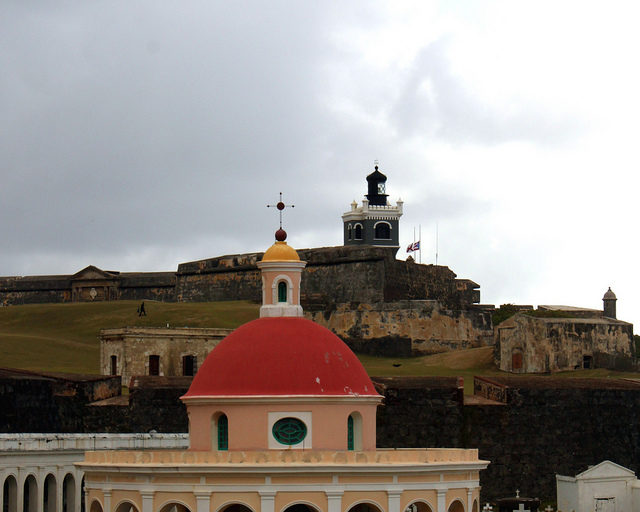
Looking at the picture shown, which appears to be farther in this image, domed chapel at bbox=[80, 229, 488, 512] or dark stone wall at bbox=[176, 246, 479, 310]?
dark stone wall at bbox=[176, 246, 479, 310]

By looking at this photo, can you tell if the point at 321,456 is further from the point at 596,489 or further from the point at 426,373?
the point at 426,373

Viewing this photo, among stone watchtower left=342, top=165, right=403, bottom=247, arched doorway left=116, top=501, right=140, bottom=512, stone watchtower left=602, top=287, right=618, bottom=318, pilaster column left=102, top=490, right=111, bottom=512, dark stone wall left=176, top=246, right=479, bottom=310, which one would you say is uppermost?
stone watchtower left=342, top=165, right=403, bottom=247

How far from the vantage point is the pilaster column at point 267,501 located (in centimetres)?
2902

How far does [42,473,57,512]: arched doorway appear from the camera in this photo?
41.2m

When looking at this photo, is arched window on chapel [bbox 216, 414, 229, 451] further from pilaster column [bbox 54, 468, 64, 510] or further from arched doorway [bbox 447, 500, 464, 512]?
pilaster column [bbox 54, 468, 64, 510]

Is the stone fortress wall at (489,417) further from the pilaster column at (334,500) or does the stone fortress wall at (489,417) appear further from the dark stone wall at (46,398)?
the pilaster column at (334,500)

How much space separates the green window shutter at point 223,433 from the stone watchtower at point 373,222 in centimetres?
8767

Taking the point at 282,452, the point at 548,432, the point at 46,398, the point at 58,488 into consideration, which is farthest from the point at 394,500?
the point at 548,432

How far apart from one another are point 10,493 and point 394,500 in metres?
14.5

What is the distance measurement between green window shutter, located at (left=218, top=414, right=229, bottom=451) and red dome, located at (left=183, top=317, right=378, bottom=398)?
60cm

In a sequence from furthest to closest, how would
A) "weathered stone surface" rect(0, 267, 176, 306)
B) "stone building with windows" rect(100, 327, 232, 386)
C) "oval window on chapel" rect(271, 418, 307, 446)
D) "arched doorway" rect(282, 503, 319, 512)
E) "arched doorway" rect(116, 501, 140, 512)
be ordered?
"weathered stone surface" rect(0, 267, 176, 306), "stone building with windows" rect(100, 327, 232, 386), "arched doorway" rect(282, 503, 319, 512), "oval window on chapel" rect(271, 418, 307, 446), "arched doorway" rect(116, 501, 140, 512)

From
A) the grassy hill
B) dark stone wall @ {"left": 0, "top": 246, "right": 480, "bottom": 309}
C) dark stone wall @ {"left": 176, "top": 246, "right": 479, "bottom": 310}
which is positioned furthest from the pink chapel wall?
dark stone wall @ {"left": 0, "top": 246, "right": 480, "bottom": 309}

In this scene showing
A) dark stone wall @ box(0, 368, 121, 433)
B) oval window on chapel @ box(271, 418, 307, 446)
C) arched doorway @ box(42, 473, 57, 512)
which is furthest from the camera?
dark stone wall @ box(0, 368, 121, 433)

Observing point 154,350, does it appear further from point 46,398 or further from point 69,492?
point 69,492
